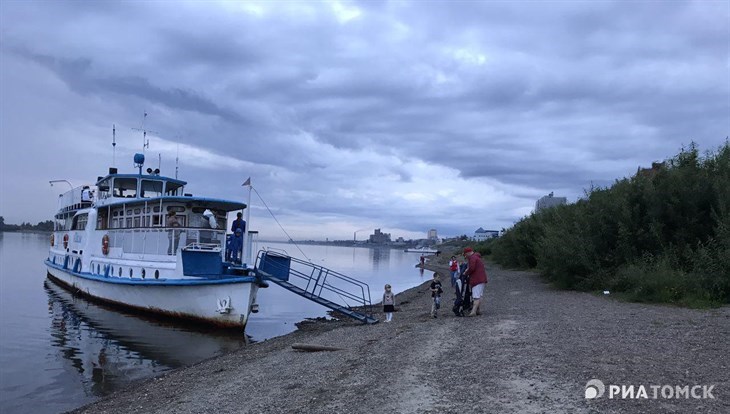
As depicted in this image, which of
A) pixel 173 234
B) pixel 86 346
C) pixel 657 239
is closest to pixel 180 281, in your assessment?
A: pixel 173 234

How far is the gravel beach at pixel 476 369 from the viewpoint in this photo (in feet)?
23.2

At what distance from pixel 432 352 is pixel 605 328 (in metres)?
4.38

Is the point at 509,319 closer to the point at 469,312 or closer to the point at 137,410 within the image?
the point at 469,312

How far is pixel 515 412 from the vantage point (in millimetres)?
6480

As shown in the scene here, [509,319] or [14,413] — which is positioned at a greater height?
[509,319]

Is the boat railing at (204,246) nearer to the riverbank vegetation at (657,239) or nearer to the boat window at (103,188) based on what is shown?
the boat window at (103,188)

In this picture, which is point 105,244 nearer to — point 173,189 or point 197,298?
point 173,189

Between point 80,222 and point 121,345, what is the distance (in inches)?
614

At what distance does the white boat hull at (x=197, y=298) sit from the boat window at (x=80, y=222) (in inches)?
300

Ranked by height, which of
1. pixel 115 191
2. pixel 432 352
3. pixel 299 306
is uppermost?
pixel 115 191

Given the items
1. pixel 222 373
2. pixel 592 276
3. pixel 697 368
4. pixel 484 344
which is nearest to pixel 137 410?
pixel 222 373

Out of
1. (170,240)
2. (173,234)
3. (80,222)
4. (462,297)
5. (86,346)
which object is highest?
(80,222)

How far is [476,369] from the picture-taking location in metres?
8.66

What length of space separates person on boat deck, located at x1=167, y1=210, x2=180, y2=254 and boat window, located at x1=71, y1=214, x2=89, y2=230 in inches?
428
